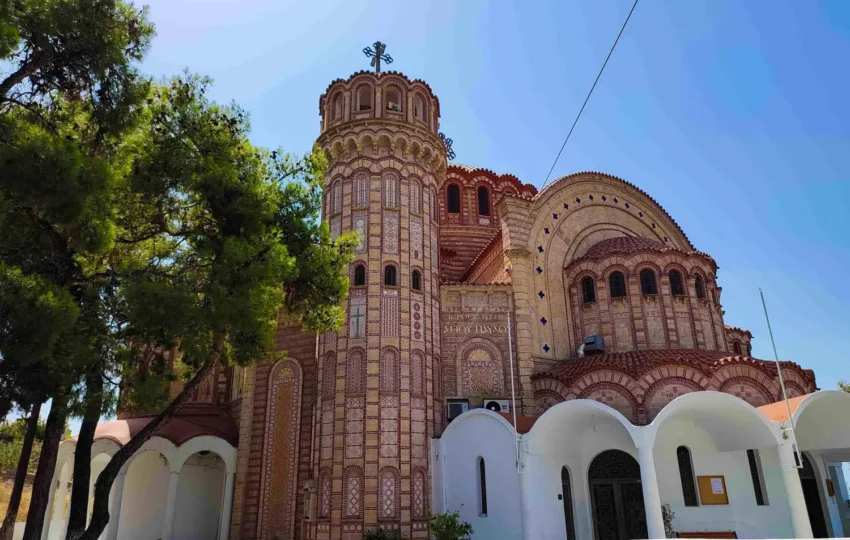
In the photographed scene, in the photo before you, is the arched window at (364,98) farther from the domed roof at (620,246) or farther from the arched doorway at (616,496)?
the arched doorway at (616,496)

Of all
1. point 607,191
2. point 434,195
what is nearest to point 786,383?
point 607,191

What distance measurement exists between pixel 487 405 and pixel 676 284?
7939 millimetres

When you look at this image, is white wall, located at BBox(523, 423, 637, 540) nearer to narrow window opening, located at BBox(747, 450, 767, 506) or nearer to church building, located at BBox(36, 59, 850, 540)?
church building, located at BBox(36, 59, 850, 540)

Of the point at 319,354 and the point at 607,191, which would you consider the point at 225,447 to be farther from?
the point at 607,191

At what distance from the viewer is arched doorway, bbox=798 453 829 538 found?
16.9m

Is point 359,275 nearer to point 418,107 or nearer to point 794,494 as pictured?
point 418,107

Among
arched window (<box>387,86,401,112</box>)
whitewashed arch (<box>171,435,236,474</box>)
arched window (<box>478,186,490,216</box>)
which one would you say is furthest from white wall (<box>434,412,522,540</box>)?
arched window (<box>478,186,490,216</box>)

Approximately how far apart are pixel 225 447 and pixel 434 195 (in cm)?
1086

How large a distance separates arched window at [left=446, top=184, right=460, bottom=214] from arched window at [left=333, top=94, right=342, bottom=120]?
26.2 ft

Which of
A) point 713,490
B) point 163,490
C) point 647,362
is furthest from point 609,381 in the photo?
point 163,490

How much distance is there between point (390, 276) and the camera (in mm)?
18562

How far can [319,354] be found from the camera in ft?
60.9

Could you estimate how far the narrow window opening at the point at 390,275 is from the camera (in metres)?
18.5

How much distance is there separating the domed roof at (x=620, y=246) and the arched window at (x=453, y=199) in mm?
7158
